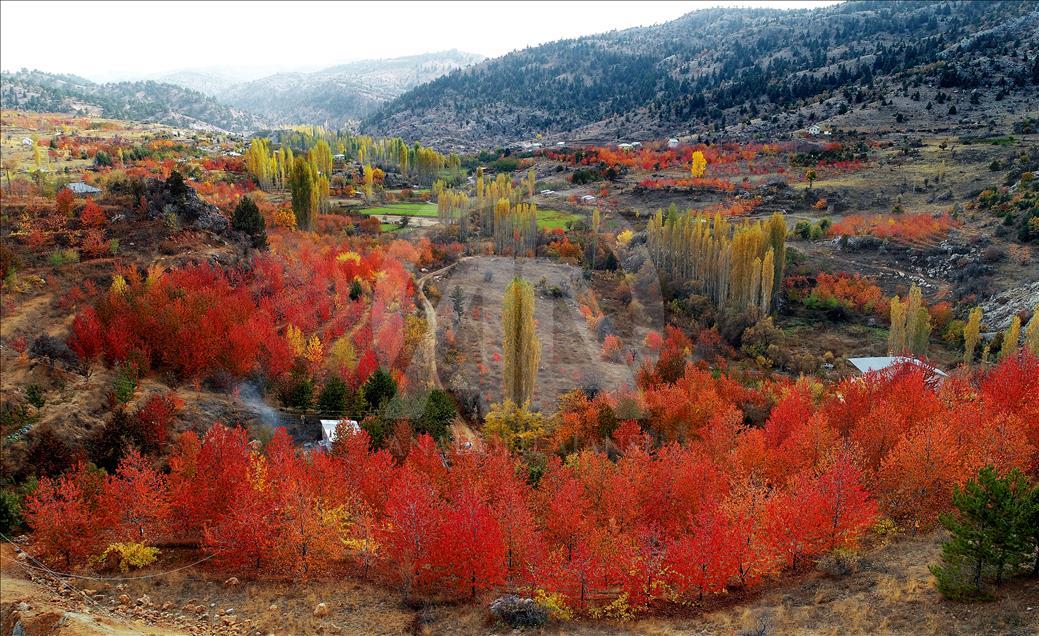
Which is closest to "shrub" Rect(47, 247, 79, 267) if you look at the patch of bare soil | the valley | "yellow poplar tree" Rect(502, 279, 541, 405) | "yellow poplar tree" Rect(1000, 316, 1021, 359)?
the valley

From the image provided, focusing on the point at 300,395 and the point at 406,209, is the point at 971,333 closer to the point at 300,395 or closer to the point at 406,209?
the point at 300,395

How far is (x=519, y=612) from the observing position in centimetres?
1808

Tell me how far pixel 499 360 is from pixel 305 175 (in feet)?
120

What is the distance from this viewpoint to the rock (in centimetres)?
1806

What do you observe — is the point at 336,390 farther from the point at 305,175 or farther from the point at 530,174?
the point at 530,174

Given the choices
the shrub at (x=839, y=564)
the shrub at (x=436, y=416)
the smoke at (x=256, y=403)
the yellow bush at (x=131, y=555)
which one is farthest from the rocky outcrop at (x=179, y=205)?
the shrub at (x=839, y=564)

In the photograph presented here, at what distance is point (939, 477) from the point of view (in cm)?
2211

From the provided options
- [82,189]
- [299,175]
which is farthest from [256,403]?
[299,175]

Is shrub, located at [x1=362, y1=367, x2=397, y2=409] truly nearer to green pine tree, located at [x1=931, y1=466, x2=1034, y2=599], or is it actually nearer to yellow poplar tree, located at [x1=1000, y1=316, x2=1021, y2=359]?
green pine tree, located at [x1=931, y1=466, x2=1034, y2=599]

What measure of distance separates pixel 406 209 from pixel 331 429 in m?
67.2

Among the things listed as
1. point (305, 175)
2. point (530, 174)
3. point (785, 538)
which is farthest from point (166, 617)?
point (530, 174)

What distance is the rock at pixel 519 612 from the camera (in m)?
18.1

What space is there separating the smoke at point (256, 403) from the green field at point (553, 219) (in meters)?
54.3

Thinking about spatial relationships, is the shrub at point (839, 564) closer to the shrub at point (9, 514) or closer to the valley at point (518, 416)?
the valley at point (518, 416)
